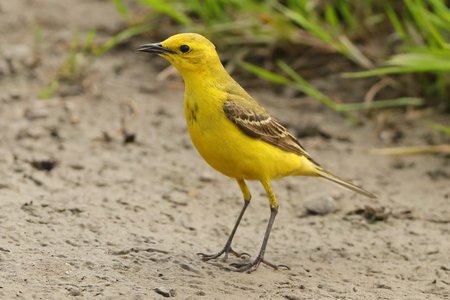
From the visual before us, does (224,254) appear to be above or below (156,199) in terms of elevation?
below

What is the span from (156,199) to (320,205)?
1.11 metres

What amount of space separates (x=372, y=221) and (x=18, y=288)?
2698mm

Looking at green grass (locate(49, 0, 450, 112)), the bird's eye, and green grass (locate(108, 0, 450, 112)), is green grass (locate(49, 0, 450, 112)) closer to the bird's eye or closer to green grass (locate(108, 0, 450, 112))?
green grass (locate(108, 0, 450, 112))

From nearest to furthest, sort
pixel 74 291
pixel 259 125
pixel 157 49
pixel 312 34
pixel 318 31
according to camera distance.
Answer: pixel 74 291 < pixel 157 49 < pixel 259 125 < pixel 318 31 < pixel 312 34

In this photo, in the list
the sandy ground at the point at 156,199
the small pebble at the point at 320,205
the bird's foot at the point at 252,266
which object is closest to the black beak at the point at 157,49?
the sandy ground at the point at 156,199

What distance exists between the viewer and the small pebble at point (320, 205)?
6.41 meters

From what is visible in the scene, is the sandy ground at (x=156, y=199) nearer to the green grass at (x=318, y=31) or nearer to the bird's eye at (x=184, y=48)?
the green grass at (x=318, y=31)

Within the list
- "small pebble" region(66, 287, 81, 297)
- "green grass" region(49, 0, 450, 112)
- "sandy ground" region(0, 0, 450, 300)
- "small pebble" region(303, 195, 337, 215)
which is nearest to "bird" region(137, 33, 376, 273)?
"sandy ground" region(0, 0, 450, 300)

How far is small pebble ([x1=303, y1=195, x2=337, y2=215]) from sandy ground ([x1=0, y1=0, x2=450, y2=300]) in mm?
49

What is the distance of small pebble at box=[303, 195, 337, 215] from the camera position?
6414 mm

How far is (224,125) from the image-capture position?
521cm

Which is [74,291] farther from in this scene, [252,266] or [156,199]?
[156,199]

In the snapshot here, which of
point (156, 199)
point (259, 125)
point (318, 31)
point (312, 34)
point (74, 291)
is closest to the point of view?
point (74, 291)

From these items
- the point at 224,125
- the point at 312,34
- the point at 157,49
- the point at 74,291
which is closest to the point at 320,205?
the point at 224,125
